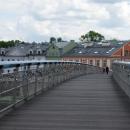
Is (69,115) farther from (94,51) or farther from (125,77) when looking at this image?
(94,51)

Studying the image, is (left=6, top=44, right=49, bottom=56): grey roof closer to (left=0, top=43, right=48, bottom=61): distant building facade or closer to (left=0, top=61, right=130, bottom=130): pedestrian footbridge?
(left=0, top=43, right=48, bottom=61): distant building facade

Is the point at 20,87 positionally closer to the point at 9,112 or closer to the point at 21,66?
the point at 21,66

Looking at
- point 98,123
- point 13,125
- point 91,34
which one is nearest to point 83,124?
point 98,123

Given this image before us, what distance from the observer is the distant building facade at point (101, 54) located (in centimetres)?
13062

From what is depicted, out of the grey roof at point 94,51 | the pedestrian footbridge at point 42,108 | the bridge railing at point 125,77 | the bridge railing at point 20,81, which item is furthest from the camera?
the grey roof at point 94,51

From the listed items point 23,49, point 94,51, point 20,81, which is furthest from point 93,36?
point 20,81

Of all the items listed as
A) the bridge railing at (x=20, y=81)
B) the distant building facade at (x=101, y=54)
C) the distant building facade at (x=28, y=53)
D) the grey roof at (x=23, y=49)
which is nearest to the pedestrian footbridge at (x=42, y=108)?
the bridge railing at (x=20, y=81)

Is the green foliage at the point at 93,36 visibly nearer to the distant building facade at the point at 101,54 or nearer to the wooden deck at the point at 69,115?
the distant building facade at the point at 101,54

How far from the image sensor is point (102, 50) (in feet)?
439

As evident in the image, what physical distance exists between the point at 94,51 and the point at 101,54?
433cm

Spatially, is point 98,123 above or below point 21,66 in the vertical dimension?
below

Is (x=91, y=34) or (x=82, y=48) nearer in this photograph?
(x=82, y=48)

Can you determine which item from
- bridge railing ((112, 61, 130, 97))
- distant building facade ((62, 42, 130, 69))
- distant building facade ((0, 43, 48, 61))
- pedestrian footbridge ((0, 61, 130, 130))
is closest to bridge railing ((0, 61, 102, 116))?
pedestrian footbridge ((0, 61, 130, 130))

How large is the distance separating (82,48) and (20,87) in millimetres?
127916
